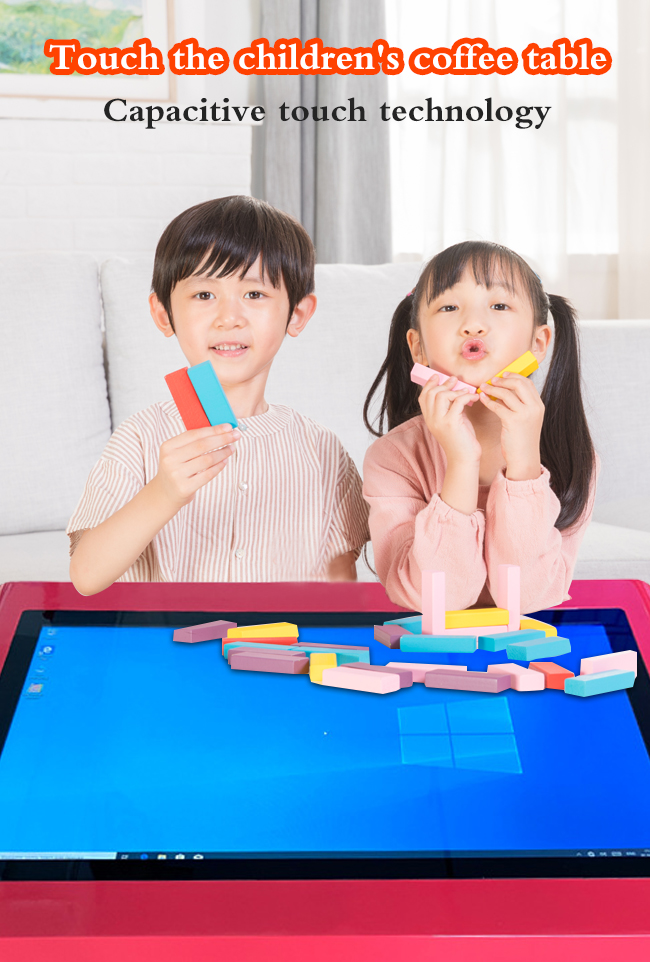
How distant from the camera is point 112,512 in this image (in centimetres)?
81

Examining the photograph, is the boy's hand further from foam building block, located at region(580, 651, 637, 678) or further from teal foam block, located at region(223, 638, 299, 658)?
foam building block, located at region(580, 651, 637, 678)

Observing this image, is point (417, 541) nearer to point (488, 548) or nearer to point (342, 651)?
point (488, 548)

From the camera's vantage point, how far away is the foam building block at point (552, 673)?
53cm

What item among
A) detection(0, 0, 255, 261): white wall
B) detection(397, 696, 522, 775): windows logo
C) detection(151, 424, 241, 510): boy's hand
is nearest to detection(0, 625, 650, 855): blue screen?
detection(397, 696, 522, 775): windows logo

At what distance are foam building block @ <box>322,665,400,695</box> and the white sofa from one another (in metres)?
0.96

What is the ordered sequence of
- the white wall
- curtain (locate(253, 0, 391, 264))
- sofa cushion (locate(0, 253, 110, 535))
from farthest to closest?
curtain (locate(253, 0, 391, 264)) < the white wall < sofa cushion (locate(0, 253, 110, 535))

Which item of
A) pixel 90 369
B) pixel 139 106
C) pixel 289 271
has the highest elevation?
pixel 139 106

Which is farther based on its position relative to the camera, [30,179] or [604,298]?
[604,298]

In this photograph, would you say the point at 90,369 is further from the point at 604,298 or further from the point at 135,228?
the point at 604,298

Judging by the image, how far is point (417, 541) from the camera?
2.38 feet

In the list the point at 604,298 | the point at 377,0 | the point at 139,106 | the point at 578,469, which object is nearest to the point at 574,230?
the point at 604,298

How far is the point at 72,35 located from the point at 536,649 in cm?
228

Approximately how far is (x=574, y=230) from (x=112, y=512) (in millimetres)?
2425

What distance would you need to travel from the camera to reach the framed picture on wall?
7.52 feet
